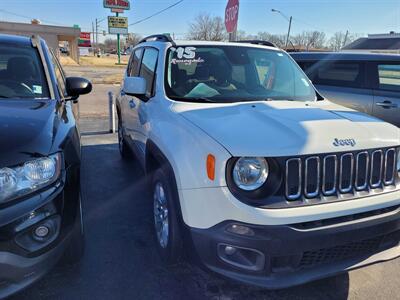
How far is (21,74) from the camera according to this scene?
11.6ft

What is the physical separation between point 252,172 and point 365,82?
15.1 ft

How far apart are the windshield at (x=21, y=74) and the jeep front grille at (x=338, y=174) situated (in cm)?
237

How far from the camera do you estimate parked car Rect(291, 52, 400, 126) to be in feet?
18.6

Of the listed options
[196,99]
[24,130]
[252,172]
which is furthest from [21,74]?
[252,172]

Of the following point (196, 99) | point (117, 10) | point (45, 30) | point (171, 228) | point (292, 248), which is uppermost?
point (117, 10)

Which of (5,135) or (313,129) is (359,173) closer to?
(313,129)

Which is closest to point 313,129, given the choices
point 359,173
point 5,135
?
point 359,173

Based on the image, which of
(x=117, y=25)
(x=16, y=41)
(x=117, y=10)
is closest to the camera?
(x=16, y=41)

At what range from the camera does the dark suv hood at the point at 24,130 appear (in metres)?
2.09

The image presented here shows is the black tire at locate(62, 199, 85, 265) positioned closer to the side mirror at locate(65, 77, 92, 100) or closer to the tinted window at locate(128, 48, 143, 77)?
the side mirror at locate(65, 77, 92, 100)

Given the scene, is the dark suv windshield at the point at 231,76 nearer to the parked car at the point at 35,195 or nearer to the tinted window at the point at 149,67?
the tinted window at the point at 149,67

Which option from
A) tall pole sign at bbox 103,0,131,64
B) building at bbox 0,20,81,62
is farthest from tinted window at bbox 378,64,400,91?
tall pole sign at bbox 103,0,131,64

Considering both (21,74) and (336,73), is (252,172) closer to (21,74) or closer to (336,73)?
(21,74)

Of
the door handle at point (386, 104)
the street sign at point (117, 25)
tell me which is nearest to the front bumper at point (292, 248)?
the door handle at point (386, 104)
